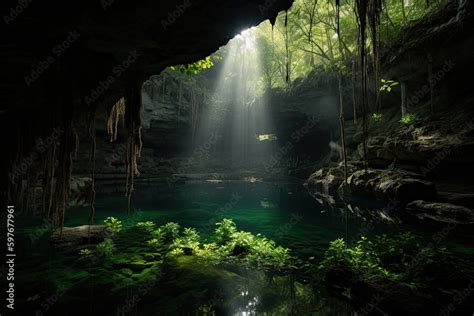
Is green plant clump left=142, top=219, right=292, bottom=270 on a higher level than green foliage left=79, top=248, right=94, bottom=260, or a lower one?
lower

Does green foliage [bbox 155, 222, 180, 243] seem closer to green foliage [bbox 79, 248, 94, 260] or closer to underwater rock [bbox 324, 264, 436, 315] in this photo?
green foliage [bbox 79, 248, 94, 260]

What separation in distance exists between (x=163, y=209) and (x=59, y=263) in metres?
8.69

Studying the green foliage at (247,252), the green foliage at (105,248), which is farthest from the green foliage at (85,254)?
the green foliage at (247,252)

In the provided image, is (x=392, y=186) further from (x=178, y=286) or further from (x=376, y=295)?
(x=178, y=286)

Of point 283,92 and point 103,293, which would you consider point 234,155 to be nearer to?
point 283,92
